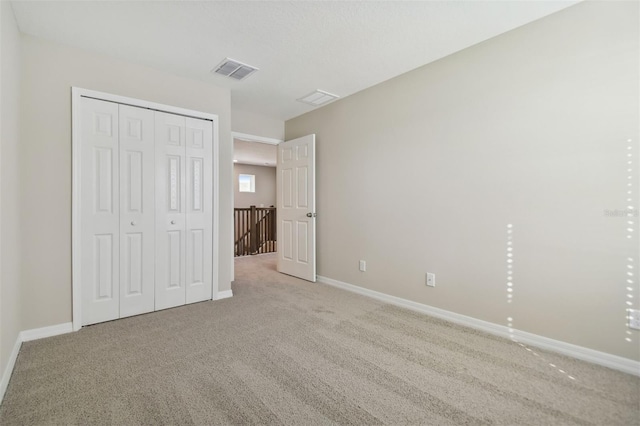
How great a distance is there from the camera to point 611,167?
1.94 meters

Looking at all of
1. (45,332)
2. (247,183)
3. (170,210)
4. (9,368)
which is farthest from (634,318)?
(247,183)

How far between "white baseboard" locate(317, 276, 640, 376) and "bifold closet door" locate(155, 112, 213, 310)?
2126 mm

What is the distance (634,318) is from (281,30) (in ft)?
10.5

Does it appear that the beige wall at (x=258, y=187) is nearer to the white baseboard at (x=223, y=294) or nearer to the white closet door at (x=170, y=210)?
the white baseboard at (x=223, y=294)

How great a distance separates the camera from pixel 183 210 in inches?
125

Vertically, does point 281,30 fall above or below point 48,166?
above

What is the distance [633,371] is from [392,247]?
1.96 m

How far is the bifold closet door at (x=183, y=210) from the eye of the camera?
301 cm

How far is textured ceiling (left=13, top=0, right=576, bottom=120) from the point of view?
2072 mm

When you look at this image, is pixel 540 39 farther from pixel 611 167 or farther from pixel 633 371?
pixel 633 371

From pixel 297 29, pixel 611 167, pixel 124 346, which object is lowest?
pixel 124 346

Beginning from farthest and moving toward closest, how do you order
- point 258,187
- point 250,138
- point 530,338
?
1. point 258,187
2. point 250,138
3. point 530,338

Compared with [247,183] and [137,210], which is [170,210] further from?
[247,183]

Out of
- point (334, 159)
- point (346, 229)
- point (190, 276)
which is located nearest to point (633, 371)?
point (346, 229)
